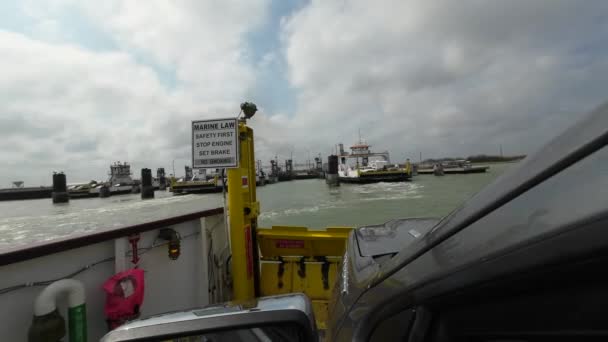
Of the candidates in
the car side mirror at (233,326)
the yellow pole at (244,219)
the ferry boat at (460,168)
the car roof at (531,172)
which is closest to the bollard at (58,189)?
the yellow pole at (244,219)

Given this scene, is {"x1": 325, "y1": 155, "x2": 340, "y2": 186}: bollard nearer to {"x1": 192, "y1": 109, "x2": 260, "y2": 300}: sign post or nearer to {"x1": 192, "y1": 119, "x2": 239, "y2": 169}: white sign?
{"x1": 192, "y1": 109, "x2": 260, "y2": 300}: sign post

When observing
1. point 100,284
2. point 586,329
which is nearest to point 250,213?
point 100,284

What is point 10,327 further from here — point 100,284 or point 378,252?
point 378,252

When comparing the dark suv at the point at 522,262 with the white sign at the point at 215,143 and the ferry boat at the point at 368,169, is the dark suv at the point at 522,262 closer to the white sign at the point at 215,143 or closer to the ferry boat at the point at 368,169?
the white sign at the point at 215,143

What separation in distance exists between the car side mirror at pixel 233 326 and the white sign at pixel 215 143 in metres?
2.03

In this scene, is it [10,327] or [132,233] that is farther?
[132,233]

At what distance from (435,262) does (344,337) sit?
1.31ft

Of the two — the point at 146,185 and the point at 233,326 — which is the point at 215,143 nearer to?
the point at 233,326

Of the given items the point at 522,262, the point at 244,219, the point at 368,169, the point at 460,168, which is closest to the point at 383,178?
the point at 368,169

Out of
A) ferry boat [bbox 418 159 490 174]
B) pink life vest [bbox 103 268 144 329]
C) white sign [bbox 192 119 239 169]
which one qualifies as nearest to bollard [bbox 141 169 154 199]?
white sign [bbox 192 119 239 169]

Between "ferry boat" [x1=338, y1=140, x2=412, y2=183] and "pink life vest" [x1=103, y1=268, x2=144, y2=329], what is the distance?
39.4 metres

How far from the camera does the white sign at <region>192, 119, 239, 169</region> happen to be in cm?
293

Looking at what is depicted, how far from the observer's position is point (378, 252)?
4.63 feet

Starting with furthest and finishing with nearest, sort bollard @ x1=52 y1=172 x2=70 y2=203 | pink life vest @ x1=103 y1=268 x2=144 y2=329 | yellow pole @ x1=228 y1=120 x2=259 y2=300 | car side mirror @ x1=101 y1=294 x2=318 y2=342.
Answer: bollard @ x1=52 y1=172 x2=70 y2=203
yellow pole @ x1=228 y1=120 x2=259 y2=300
pink life vest @ x1=103 y1=268 x2=144 y2=329
car side mirror @ x1=101 y1=294 x2=318 y2=342
